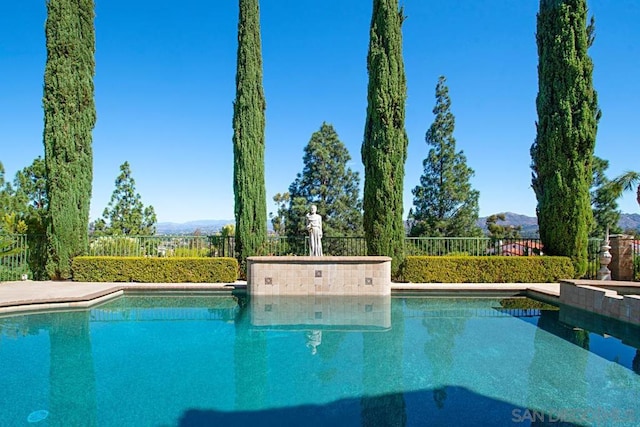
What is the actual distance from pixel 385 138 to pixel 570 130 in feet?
19.1

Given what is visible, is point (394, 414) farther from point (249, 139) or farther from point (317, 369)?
point (249, 139)

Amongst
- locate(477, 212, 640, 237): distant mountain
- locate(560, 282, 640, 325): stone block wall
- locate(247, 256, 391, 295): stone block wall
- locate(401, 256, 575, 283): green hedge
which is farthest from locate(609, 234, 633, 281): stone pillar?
locate(247, 256, 391, 295): stone block wall

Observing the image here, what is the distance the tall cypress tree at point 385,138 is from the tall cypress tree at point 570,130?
482 cm

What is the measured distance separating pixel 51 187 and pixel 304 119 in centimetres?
1267

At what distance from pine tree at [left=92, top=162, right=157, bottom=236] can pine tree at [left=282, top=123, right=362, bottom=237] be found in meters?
8.54

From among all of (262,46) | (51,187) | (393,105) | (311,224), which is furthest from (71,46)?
(393,105)

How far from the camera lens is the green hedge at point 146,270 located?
11852mm

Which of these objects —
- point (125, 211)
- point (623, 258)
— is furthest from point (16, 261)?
point (623, 258)

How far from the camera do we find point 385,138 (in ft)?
41.1

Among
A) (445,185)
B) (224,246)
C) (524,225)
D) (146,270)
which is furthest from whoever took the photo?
(524,225)

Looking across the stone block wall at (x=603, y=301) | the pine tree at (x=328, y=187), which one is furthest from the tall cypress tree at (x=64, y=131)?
the stone block wall at (x=603, y=301)

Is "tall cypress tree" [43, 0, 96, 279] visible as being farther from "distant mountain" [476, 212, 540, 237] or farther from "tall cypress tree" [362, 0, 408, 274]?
"distant mountain" [476, 212, 540, 237]

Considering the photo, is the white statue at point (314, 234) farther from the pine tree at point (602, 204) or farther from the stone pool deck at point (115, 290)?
the pine tree at point (602, 204)

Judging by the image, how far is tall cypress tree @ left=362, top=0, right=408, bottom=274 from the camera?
12.4 metres
